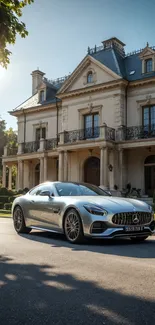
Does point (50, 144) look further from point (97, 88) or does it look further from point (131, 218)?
point (131, 218)

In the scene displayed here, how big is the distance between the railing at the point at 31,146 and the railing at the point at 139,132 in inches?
384

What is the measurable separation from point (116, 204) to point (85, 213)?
2.27ft

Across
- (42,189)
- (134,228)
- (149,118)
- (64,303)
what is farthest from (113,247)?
(149,118)

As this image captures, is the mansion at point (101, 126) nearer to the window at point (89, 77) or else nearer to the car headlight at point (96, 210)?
the window at point (89, 77)

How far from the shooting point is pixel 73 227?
24.7 feet

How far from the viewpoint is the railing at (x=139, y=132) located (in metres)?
25.0

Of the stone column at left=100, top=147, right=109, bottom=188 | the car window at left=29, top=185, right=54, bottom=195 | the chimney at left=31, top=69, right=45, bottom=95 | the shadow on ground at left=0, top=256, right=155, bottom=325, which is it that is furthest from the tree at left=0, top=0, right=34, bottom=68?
the chimney at left=31, top=69, right=45, bottom=95

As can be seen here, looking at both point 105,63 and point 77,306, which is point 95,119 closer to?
point 105,63

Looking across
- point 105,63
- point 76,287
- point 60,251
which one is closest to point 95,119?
point 105,63

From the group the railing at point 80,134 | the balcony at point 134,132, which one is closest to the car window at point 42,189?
the balcony at point 134,132

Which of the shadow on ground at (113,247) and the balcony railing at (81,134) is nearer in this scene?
the shadow on ground at (113,247)

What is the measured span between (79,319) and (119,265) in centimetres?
222

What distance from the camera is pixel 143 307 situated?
130 inches

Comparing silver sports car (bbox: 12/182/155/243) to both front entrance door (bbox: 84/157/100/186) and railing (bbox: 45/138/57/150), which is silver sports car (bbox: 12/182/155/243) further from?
railing (bbox: 45/138/57/150)
